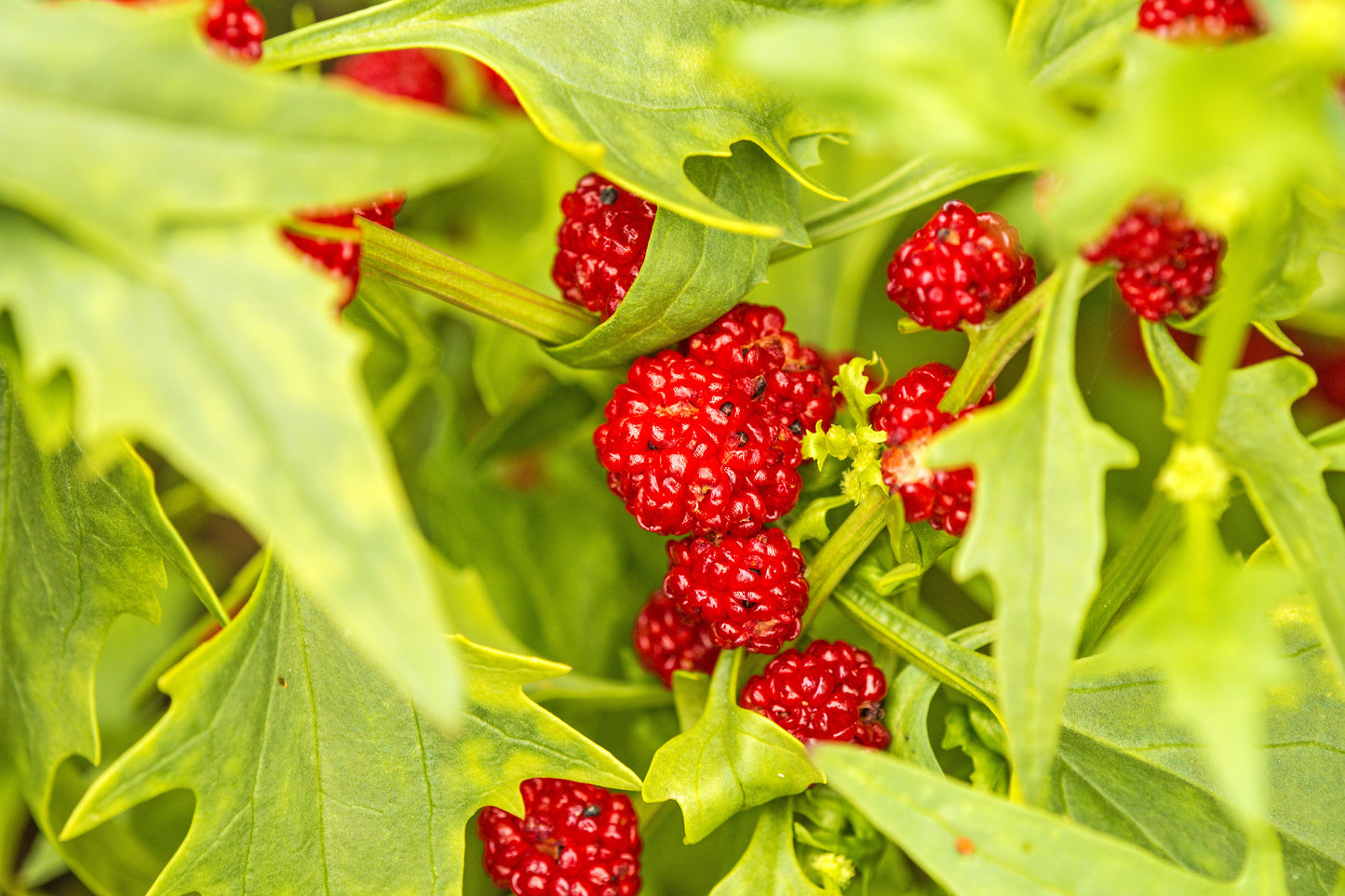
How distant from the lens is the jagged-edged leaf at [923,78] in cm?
44

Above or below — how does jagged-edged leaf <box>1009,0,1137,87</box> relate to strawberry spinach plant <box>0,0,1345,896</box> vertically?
above

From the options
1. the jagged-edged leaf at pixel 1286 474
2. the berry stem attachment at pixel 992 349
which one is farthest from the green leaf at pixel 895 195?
the jagged-edged leaf at pixel 1286 474

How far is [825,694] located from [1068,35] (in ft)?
1.53

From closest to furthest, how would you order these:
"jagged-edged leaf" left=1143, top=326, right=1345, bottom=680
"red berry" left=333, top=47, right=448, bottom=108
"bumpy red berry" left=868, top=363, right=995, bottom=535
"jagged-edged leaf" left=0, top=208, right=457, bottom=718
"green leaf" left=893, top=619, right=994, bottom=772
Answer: "jagged-edged leaf" left=0, top=208, right=457, bottom=718, "jagged-edged leaf" left=1143, top=326, right=1345, bottom=680, "bumpy red berry" left=868, top=363, right=995, bottom=535, "green leaf" left=893, top=619, right=994, bottom=772, "red berry" left=333, top=47, right=448, bottom=108

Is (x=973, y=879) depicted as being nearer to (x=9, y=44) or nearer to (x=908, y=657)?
(x=908, y=657)

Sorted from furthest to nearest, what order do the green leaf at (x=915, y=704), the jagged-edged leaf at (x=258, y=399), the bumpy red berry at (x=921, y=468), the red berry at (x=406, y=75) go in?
the red berry at (x=406, y=75)
the green leaf at (x=915, y=704)
the bumpy red berry at (x=921, y=468)
the jagged-edged leaf at (x=258, y=399)

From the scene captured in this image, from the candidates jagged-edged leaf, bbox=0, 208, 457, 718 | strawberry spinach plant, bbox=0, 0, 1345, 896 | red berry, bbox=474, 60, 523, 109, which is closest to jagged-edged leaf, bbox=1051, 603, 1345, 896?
strawberry spinach plant, bbox=0, 0, 1345, 896

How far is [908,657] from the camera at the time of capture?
0.76m

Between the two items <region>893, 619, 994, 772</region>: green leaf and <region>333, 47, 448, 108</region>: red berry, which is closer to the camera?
<region>893, 619, 994, 772</region>: green leaf

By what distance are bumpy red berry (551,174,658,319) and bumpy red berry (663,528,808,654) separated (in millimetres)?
179

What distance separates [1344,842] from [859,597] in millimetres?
331

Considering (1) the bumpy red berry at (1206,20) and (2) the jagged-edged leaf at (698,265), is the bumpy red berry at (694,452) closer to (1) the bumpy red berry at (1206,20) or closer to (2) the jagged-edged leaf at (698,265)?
(2) the jagged-edged leaf at (698,265)

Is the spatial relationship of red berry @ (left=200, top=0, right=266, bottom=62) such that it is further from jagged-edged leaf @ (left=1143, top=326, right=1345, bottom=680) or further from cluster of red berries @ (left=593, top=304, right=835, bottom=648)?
jagged-edged leaf @ (left=1143, top=326, right=1345, bottom=680)

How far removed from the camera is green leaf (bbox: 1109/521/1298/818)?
17.5 inches
